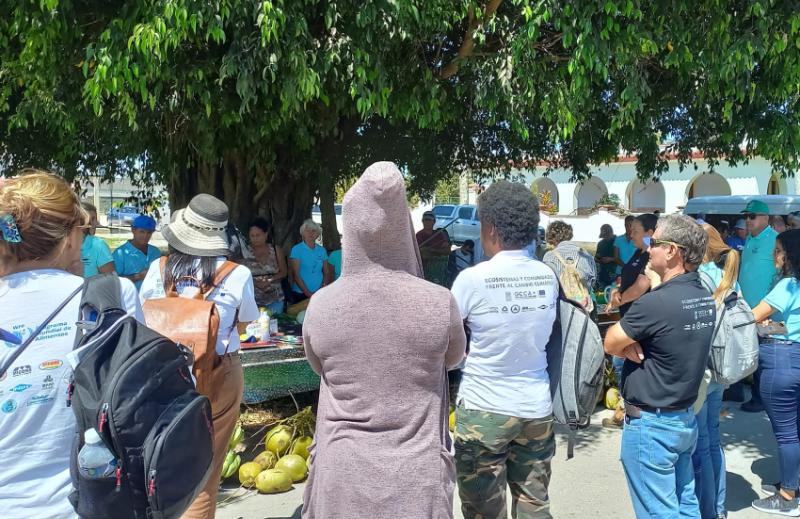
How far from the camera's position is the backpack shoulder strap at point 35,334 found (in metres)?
1.66

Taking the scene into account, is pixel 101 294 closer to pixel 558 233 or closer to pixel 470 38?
pixel 470 38

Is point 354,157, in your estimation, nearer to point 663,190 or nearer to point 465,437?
point 465,437

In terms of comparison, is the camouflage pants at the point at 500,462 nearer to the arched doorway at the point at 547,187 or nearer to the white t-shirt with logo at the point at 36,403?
the white t-shirt with logo at the point at 36,403

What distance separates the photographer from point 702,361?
9.63ft

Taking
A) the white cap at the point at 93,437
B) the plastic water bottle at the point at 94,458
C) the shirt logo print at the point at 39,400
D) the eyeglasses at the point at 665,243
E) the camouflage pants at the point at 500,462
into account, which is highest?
the eyeglasses at the point at 665,243

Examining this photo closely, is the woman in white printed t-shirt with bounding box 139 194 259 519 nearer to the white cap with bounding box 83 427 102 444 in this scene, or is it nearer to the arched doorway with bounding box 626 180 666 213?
the white cap with bounding box 83 427 102 444

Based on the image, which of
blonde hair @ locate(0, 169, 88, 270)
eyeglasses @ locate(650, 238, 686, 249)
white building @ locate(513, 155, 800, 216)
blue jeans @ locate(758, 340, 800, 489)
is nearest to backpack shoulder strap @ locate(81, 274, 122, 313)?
blonde hair @ locate(0, 169, 88, 270)

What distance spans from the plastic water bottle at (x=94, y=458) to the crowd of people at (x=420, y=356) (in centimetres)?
15

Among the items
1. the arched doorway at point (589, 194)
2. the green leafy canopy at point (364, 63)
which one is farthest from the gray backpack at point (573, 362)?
the arched doorway at point (589, 194)

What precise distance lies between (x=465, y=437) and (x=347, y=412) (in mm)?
947

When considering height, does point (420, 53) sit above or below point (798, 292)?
above

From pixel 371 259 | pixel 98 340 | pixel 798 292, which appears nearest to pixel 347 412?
pixel 371 259

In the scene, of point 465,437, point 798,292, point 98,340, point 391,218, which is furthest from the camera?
point 798,292

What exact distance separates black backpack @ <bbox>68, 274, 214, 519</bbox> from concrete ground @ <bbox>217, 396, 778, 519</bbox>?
8.15 ft
